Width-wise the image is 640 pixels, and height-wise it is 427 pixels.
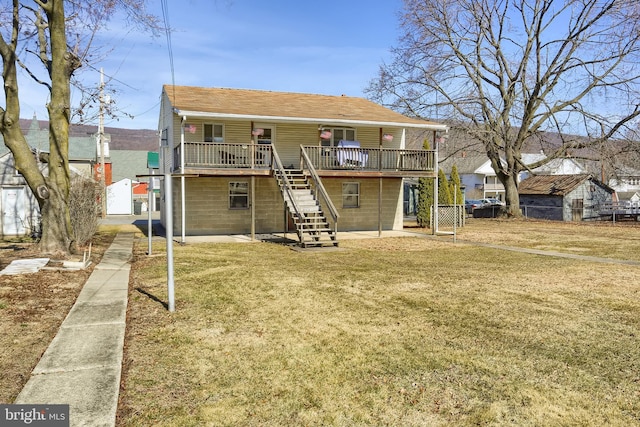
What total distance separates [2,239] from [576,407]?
19.9m

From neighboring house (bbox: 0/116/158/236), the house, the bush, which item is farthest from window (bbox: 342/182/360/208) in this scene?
neighboring house (bbox: 0/116/158/236)

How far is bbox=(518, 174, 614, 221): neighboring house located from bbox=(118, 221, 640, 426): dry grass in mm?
28382

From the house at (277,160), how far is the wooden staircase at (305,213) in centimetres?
6

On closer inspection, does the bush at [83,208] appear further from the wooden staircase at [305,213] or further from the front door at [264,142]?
the wooden staircase at [305,213]

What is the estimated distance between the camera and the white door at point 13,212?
19.3 metres

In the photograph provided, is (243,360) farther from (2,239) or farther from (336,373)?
(2,239)

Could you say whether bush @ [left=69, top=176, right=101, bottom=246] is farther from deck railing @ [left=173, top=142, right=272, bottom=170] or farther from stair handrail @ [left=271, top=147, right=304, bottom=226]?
stair handrail @ [left=271, top=147, right=304, bottom=226]

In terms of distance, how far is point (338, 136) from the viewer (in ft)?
70.9

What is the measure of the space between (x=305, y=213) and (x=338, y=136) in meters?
6.14

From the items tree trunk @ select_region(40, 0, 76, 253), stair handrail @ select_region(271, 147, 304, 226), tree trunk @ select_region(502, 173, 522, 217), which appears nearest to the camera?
tree trunk @ select_region(40, 0, 76, 253)

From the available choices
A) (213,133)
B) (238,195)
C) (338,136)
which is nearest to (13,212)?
(213,133)

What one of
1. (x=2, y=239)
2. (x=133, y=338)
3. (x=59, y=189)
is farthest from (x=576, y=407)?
(x=2, y=239)

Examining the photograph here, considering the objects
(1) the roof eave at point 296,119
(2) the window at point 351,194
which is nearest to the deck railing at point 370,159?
(1) the roof eave at point 296,119

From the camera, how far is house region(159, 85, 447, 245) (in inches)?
704
